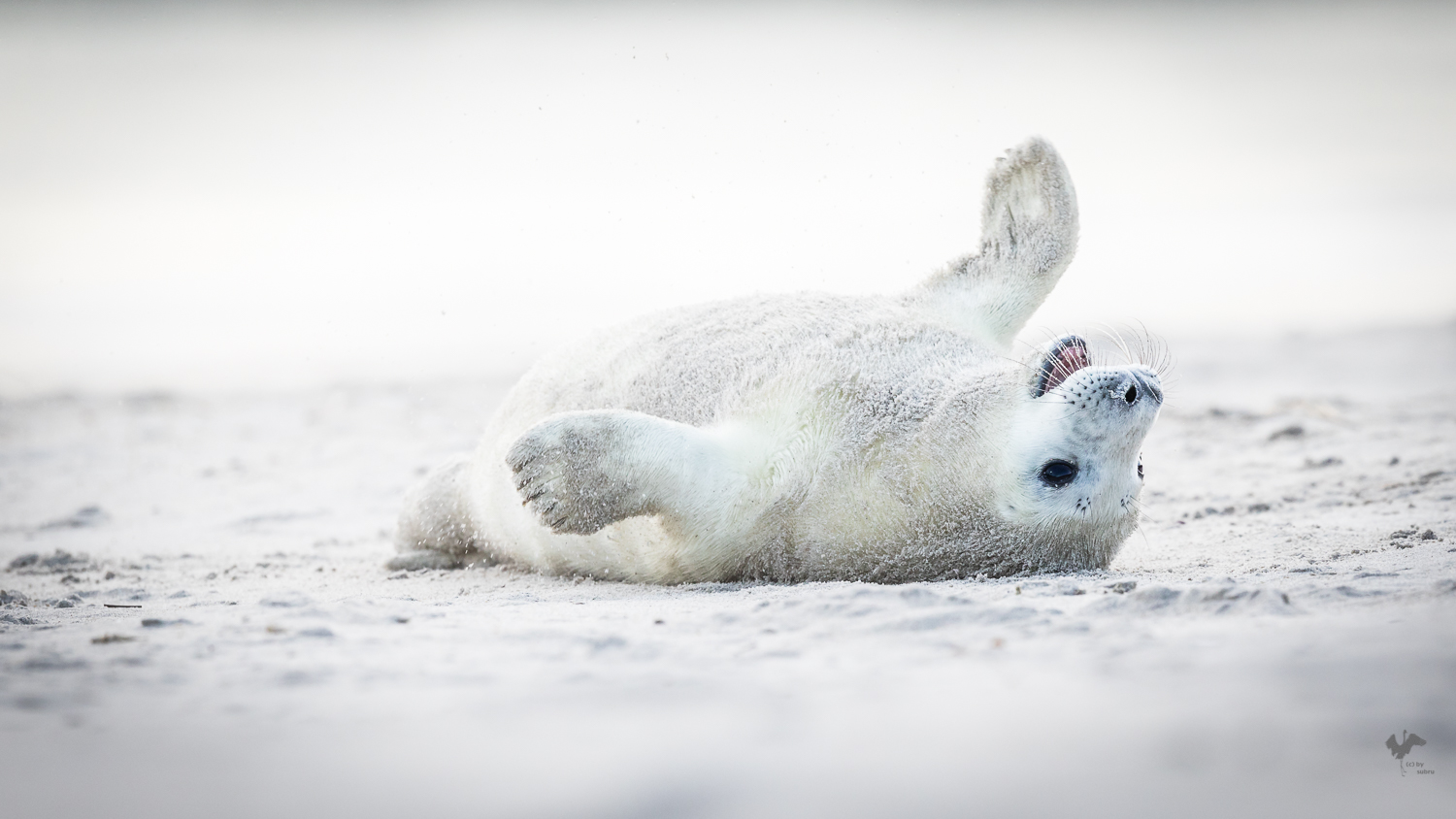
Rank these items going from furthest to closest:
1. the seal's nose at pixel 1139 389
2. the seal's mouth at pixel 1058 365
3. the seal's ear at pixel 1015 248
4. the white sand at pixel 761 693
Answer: the seal's ear at pixel 1015 248, the seal's mouth at pixel 1058 365, the seal's nose at pixel 1139 389, the white sand at pixel 761 693

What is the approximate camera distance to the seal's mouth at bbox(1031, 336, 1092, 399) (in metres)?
3.42

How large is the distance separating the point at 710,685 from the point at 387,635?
0.90 meters

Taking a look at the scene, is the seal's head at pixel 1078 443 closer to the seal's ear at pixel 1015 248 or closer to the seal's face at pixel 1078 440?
the seal's face at pixel 1078 440

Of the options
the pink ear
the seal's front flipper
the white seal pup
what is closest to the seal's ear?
the white seal pup

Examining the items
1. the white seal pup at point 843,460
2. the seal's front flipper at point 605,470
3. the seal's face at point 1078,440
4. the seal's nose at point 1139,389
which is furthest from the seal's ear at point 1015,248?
the seal's front flipper at point 605,470

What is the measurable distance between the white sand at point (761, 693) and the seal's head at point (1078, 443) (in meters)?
0.19

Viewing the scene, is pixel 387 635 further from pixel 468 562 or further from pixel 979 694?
pixel 468 562

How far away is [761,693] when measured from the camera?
6.97 ft

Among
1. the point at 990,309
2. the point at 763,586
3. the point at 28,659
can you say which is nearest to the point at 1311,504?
the point at 990,309

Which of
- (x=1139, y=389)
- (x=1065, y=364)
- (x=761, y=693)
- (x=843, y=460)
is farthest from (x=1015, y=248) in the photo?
(x=761, y=693)

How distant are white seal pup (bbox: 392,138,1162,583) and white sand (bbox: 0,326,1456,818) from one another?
0.61 ft

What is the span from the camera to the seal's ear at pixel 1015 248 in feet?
15.2

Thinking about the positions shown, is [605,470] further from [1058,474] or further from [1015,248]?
[1015,248]

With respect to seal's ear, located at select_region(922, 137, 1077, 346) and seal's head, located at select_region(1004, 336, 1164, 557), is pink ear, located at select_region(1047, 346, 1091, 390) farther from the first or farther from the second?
seal's ear, located at select_region(922, 137, 1077, 346)
